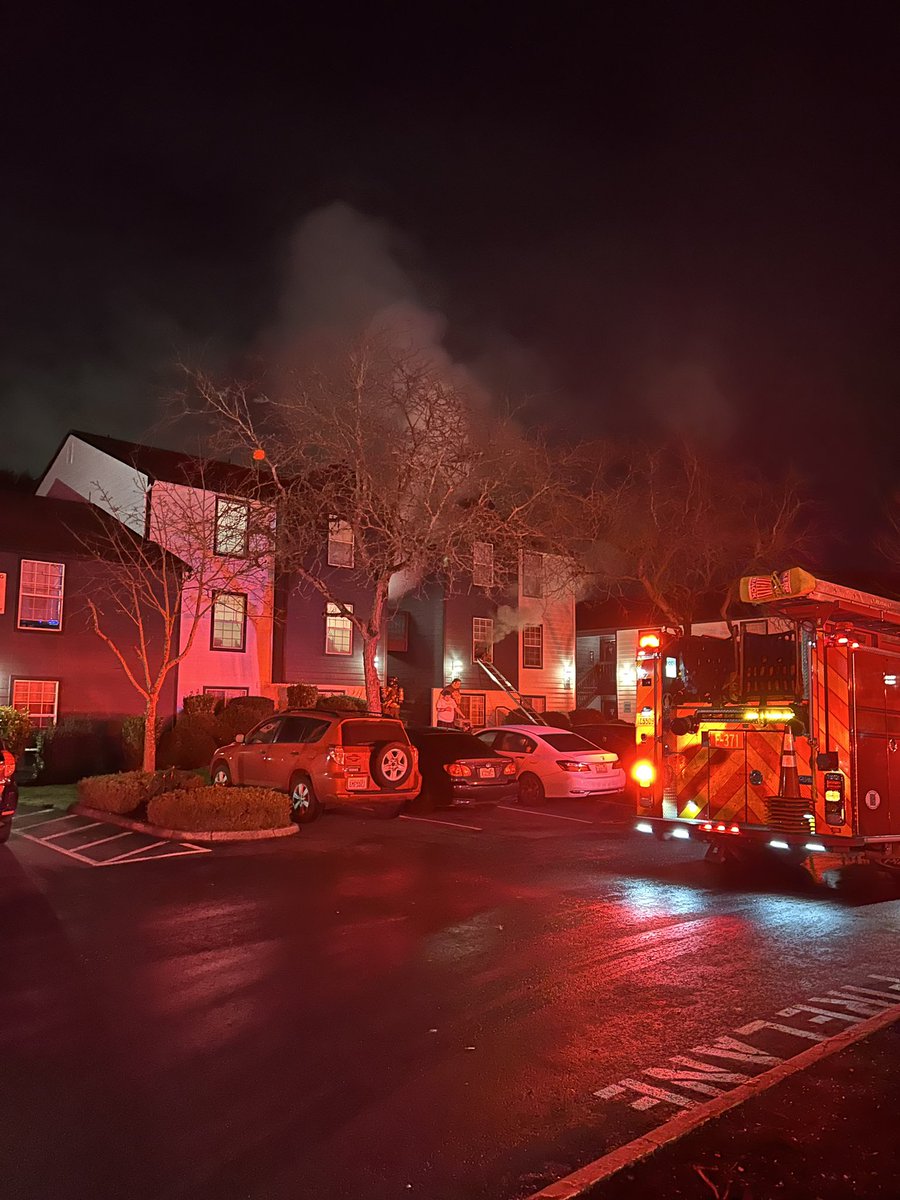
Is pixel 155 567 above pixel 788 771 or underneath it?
above

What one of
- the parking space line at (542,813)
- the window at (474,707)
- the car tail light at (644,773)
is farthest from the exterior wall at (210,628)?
the car tail light at (644,773)

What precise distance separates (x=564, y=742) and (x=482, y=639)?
18314 millimetres

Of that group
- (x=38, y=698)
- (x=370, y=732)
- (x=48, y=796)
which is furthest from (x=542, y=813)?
(x=38, y=698)

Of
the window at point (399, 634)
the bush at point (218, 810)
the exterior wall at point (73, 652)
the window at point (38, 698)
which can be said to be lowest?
the bush at point (218, 810)

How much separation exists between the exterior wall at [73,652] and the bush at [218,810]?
11.4m

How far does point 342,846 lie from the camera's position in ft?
41.4

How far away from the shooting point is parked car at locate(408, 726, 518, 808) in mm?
16125

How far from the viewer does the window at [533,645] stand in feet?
124

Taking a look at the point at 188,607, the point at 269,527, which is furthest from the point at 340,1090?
the point at 188,607

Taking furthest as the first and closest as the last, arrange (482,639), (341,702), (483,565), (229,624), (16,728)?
(482,639) < (229,624) < (341,702) < (483,565) < (16,728)

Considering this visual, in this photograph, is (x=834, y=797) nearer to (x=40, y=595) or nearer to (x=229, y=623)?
(x=40, y=595)

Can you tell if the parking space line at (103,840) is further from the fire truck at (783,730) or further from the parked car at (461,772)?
the fire truck at (783,730)

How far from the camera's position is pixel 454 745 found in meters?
16.6

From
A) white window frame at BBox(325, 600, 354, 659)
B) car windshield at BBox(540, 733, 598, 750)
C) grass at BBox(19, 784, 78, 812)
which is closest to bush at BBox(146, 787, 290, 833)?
grass at BBox(19, 784, 78, 812)
